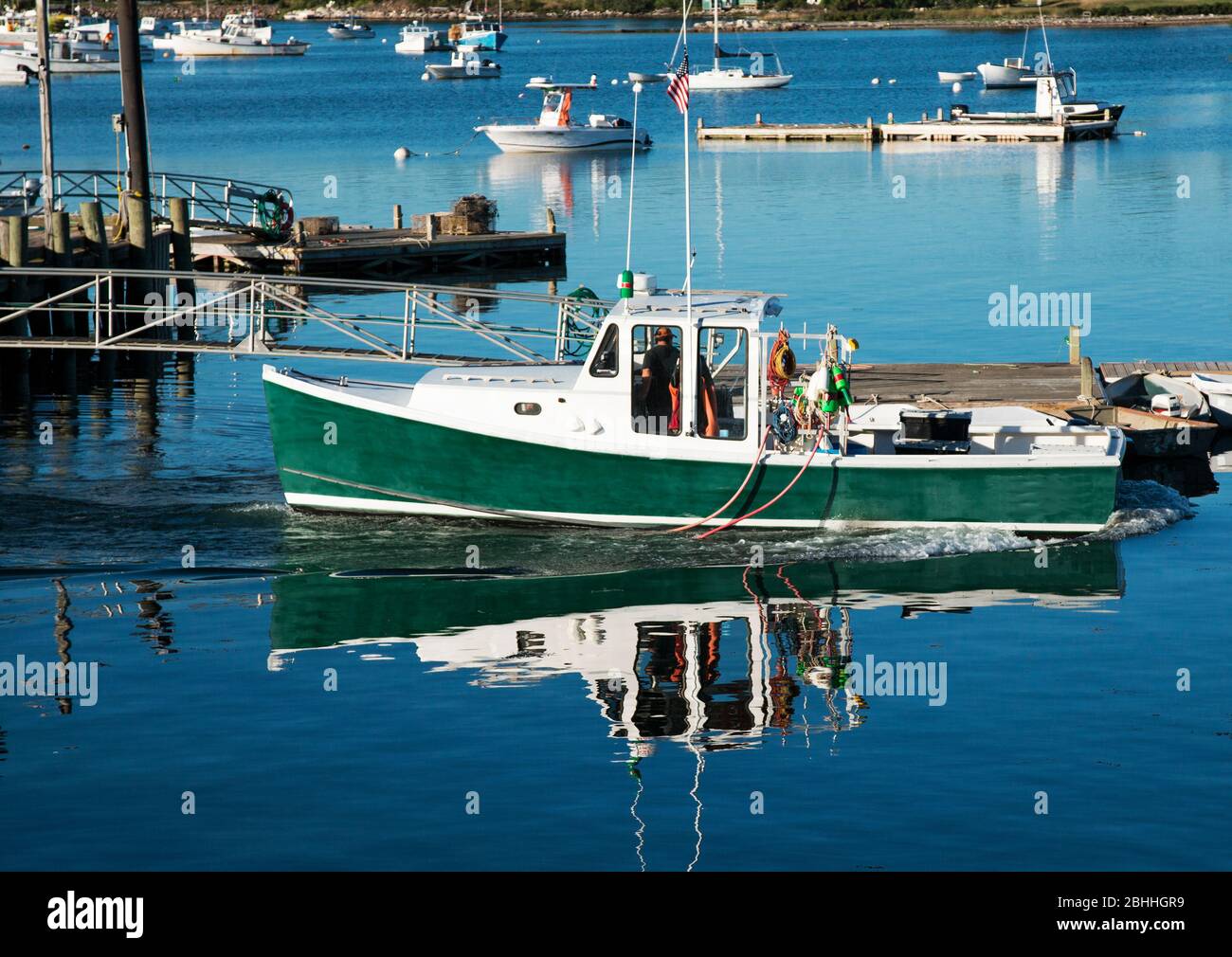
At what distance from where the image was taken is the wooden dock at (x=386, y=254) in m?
43.2

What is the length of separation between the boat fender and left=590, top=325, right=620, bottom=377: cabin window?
206 cm

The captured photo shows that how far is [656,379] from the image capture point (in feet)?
66.4

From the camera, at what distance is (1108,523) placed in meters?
22.0

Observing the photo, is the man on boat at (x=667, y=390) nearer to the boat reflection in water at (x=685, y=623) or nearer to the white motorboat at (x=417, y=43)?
the boat reflection in water at (x=685, y=623)

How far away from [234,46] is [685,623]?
161091 mm

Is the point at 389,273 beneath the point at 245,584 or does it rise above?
above

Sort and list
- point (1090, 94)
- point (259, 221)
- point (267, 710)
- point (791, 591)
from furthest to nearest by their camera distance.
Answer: point (1090, 94)
point (259, 221)
point (791, 591)
point (267, 710)

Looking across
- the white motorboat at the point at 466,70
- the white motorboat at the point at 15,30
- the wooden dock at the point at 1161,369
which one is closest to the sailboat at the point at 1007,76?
the white motorboat at the point at 466,70

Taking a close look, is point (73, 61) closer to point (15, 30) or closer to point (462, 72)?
point (15, 30)

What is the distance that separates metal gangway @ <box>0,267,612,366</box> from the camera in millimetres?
24781

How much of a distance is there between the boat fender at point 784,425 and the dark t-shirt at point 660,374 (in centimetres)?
137
